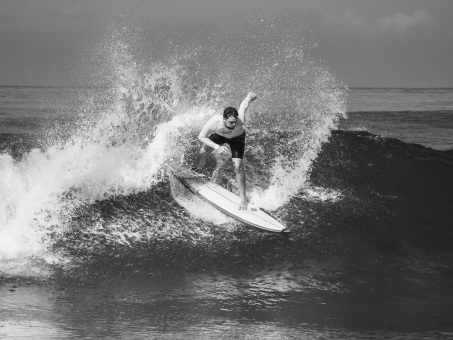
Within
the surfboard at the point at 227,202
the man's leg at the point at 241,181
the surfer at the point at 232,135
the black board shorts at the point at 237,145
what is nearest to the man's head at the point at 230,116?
the surfer at the point at 232,135

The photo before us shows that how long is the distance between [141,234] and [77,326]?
113 inches

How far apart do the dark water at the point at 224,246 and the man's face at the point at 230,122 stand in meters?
1.32

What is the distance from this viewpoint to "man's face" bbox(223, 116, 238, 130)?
9.02 meters

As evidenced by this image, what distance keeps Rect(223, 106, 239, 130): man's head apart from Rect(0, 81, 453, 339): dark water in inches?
53.8

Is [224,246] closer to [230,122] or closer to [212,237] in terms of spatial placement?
[212,237]

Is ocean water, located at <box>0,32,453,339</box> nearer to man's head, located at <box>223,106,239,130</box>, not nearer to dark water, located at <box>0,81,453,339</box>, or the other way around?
dark water, located at <box>0,81,453,339</box>

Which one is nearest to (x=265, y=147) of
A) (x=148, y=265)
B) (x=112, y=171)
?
(x=112, y=171)

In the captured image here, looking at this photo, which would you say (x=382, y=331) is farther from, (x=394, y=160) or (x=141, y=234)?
(x=394, y=160)

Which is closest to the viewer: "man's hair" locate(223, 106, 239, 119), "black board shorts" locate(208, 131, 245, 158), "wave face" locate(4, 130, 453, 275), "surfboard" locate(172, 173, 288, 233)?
"wave face" locate(4, 130, 453, 275)

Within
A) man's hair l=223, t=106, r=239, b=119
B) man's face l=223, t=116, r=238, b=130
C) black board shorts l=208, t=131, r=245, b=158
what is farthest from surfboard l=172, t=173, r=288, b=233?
man's hair l=223, t=106, r=239, b=119

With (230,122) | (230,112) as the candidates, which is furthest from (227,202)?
(230,112)

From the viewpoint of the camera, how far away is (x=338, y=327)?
600 centimetres

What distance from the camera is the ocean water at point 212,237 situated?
619cm

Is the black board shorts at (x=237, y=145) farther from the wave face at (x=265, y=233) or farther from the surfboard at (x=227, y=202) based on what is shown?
the wave face at (x=265, y=233)
